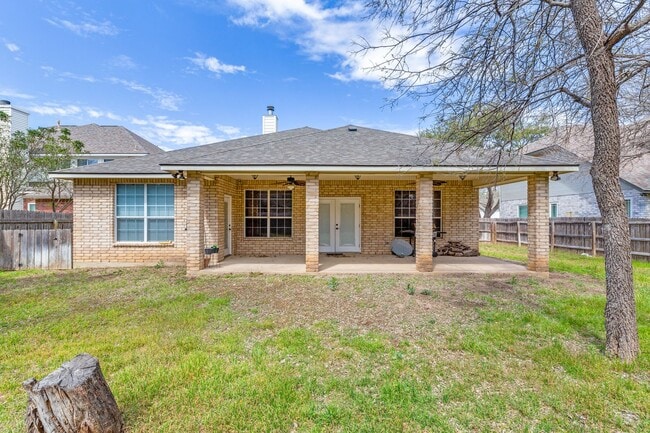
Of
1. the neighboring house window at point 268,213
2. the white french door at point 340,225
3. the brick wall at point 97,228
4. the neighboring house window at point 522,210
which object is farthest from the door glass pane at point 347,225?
the neighboring house window at point 522,210

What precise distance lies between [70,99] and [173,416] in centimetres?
2447

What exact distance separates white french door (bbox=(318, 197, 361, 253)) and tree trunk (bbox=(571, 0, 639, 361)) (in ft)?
27.9

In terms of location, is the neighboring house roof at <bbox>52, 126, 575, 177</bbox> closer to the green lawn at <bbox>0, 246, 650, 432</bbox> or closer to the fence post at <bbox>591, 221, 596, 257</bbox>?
the green lawn at <bbox>0, 246, 650, 432</bbox>

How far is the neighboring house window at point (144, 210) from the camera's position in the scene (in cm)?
1030

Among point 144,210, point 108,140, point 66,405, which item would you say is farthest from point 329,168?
Answer: point 108,140

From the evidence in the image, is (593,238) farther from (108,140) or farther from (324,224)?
(108,140)

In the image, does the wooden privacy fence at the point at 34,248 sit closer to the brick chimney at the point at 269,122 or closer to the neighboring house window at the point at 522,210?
the brick chimney at the point at 269,122

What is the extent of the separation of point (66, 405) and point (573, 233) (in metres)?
17.5

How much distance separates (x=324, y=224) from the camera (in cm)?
1231

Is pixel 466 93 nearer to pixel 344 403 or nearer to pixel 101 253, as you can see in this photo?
pixel 344 403

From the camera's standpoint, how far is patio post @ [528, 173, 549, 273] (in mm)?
8516

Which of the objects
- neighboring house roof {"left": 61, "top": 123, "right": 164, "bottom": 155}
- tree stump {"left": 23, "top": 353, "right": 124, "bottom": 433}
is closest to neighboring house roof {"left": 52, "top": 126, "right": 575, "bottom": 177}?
tree stump {"left": 23, "top": 353, "right": 124, "bottom": 433}

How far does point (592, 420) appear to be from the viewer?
2.81m

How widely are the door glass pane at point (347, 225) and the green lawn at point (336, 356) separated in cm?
518
